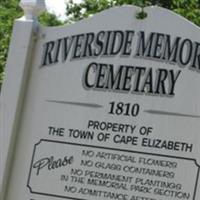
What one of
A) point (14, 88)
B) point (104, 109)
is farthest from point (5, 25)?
point (104, 109)

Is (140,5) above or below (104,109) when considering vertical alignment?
above

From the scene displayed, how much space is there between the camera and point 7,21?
2041cm

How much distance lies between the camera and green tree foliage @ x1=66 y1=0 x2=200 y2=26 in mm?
12106

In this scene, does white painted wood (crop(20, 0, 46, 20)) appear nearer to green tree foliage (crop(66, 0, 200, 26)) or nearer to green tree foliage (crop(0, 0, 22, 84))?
green tree foliage (crop(66, 0, 200, 26))

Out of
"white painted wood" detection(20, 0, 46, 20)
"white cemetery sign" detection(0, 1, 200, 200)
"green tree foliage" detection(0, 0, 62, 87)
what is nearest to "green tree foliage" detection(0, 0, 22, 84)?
"green tree foliage" detection(0, 0, 62, 87)

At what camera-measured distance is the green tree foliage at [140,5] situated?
12106 millimetres

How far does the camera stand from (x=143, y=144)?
18.6ft

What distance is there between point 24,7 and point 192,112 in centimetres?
165

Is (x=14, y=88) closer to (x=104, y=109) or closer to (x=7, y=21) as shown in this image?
(x=104, y=109)

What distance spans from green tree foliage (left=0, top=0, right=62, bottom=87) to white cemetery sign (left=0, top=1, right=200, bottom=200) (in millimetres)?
6930

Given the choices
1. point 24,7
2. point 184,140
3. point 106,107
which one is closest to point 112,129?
point 106,107

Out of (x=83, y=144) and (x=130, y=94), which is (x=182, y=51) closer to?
(x=130, y=94)

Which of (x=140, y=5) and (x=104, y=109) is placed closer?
(x=104, y=109)

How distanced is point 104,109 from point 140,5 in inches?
253
